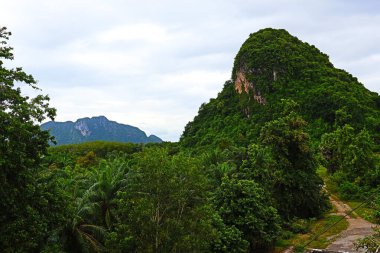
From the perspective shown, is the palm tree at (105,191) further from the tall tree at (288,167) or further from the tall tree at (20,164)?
the tall tree at (288,167)

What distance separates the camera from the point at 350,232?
25750mm

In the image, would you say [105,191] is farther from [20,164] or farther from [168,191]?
[20,164]

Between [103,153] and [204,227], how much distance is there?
53.3 metres

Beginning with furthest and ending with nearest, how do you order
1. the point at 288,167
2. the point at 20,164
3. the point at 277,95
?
the point at 277,95 → the point at 288,167 → the point at 20,164

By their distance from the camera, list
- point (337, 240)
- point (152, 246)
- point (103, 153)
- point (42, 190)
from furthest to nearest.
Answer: point (103, 153) → point (337, 240) → point (152, 246) → point (42, 190)

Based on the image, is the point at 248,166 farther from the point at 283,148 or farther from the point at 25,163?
the point at 25,163

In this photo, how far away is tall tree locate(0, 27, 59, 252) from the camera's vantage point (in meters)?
11.7

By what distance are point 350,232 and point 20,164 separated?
2108 centimetres

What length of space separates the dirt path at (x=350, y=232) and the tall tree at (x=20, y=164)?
16.3m

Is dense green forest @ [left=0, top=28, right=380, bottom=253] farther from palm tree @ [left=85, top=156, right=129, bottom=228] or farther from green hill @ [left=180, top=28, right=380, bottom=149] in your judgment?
green hill @ [left=180, top=28, right=380, bottom=149]

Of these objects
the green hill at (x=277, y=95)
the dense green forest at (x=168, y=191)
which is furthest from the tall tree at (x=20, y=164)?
the green hill at (x=277, y=95)

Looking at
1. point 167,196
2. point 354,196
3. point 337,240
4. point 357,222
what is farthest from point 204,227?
point 354,196

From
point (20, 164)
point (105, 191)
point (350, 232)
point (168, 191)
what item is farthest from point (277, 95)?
point (20, 164)

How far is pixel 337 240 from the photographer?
2434 cm
